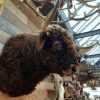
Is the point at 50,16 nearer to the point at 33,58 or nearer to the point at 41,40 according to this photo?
the point at 41,40

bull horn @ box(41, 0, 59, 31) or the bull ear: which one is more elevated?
bull horn @ box(41, 0, 59, 31)

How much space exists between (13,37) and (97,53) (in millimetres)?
11024

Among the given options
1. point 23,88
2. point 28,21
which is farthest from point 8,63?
point 28,21

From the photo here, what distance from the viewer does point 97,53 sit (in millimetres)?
12625

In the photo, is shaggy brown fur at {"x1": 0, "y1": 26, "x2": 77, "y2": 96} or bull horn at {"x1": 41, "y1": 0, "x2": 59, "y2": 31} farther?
shaggy brown fur at {"x1": 0, "y1": 26, "x2": 77, "y2": 96}

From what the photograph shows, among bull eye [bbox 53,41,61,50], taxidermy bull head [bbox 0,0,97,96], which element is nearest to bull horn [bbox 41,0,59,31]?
taxidermy bull head [bbox 0,0,97,96]

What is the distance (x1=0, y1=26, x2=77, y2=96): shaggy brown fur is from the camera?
5.24 ft

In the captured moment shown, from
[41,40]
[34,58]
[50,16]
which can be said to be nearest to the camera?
[50,16]

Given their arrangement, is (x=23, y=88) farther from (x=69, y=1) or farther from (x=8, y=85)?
(x=69, y=1)

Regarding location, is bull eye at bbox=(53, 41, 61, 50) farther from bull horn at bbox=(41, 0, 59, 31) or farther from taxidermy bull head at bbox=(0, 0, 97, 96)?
bull horn at bbox=(41, 0, 59, 31)

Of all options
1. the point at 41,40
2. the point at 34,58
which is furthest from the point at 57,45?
the point at 34,58

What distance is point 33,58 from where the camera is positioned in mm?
1740

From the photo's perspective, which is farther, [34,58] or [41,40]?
[34,58]

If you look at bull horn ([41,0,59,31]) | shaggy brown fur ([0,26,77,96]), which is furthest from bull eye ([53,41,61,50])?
bull horn ([41,0,59,31])
